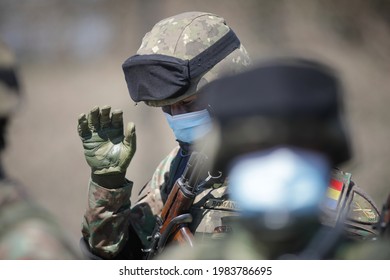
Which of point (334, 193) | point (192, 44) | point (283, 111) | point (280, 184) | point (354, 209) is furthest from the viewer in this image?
point (192, 44)

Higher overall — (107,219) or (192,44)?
(192,44)

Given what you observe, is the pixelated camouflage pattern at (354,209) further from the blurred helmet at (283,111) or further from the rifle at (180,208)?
the blurred helmet at (283,111)

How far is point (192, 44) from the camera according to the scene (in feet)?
8.64

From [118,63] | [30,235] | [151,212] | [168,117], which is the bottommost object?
[118,63]

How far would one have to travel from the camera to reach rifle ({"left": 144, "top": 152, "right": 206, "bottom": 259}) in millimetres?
2555

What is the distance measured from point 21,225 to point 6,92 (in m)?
0.37

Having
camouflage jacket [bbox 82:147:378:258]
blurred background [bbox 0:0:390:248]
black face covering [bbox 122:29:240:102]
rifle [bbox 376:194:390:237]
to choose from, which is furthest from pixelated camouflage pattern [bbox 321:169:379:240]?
blurred background [bbox 0:0:390:248]

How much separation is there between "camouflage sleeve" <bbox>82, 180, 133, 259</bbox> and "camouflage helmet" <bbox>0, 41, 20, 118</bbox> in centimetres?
82

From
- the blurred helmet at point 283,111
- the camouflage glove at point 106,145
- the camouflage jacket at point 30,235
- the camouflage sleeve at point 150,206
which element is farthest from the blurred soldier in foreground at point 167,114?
the blurred helmet at point 283,111

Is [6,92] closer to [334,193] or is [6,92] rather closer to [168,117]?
[168,117]

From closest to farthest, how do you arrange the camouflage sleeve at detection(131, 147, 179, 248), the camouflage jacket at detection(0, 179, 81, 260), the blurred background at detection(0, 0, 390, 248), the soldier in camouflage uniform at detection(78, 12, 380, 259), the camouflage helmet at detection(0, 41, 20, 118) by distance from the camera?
the camouflage jacket at detection(0, 179, 81, 260), the camouflage helmet at detection(0, 41, 20, 118), the soldier in camouflage uniform at detection(78, 12, 380, 259), the camouflage sleeve at detection(131, 147, 179, 248), the blurred background at detection(0, 0, 390, 248)

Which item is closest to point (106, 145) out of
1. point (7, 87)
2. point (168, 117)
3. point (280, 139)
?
point (168, 117)

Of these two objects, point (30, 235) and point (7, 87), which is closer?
point (30, 235)

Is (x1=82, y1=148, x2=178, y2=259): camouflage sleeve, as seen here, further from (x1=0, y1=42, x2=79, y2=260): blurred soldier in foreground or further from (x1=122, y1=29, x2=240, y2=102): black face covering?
(x1=0, y1=42, x2=79, y2=260): blurred soldier in foreground
